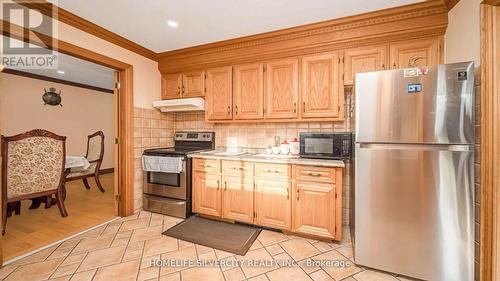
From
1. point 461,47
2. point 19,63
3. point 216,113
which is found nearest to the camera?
point 461,47

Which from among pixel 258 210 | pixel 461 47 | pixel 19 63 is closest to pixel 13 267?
pixel 258 210

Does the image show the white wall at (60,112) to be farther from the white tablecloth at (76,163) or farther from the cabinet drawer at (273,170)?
the cabinet drawer at (273,170)

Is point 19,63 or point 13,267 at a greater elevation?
point 19,63

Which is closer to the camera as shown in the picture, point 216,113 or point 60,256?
point 60,256

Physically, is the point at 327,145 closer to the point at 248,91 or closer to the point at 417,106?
the point at 417,106

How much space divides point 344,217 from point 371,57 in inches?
75.1

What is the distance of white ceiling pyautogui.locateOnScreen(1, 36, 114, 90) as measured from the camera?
3578mm

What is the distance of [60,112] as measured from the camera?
15.5ft

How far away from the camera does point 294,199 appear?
2.25m

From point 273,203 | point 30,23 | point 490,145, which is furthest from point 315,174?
point 30,23

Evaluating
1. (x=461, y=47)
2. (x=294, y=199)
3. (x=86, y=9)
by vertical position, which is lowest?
(x=294, y=199)

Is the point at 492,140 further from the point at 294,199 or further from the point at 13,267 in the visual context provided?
the point at 13,267

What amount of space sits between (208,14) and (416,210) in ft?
8.32

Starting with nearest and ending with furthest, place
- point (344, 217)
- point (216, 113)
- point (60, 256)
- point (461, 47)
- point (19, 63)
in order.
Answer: point (461, 47), point (60, 256), point (344, 217), point (216, 113), point (19, 63)
